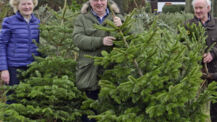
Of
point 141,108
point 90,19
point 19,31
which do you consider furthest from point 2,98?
point 141,108

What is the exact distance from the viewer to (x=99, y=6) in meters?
3.78

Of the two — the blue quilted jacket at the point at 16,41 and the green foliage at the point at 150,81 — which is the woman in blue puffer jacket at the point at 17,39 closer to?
the blue quilted jacket at the point at 16,41

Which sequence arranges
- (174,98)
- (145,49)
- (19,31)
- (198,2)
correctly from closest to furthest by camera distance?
(174,98)
(145,49)
(19,31)
(198,2)

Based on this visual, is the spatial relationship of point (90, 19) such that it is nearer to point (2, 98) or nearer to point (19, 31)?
point (19, 31)

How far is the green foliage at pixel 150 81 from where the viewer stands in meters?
3.16

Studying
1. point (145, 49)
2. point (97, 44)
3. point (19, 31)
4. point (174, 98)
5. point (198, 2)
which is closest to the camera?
point (174, 98)

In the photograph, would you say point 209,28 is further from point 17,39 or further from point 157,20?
point 157,20

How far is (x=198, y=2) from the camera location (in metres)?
4.45

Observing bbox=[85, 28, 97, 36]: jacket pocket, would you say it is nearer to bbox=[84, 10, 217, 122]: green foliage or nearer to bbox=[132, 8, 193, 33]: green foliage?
bbox=[84, 10, 217, 122]: green foliage

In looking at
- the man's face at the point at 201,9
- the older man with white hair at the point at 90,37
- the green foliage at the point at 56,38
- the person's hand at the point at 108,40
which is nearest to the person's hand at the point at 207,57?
the man's face at the point at 201,9

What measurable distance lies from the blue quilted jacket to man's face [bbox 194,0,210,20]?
84.7 inches

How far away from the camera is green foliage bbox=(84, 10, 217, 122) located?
3.16 metres

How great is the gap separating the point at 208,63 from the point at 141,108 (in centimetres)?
158

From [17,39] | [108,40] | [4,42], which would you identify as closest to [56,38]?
[17,39]
